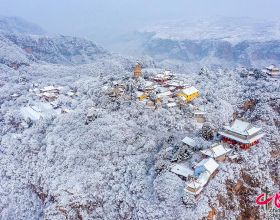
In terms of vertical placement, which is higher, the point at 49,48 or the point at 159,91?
the point at 159,91

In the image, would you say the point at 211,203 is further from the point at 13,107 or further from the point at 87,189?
the point at 13,107

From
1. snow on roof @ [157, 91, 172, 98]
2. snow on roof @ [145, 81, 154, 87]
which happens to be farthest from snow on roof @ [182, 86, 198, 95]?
snow on roof @ [145, 81, 154, 87]

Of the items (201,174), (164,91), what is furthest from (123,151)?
(164,91)

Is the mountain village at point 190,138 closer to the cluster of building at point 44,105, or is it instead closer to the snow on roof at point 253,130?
the snow on roof at point 253,130

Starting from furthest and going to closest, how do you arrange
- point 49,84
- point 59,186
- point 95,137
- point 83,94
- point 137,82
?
point 49,84 < point 83,94 < point 137,82 < point 95,137 < point 59,186

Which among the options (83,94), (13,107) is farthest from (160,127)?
(13,107)

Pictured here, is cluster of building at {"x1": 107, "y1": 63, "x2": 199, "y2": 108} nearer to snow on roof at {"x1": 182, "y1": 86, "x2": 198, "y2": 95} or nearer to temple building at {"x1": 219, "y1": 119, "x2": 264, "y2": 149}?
snow on roof at {"x1": 182, "y1": 86, "x2": 198, "y2": 95}

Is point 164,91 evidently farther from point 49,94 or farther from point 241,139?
point 49,94
